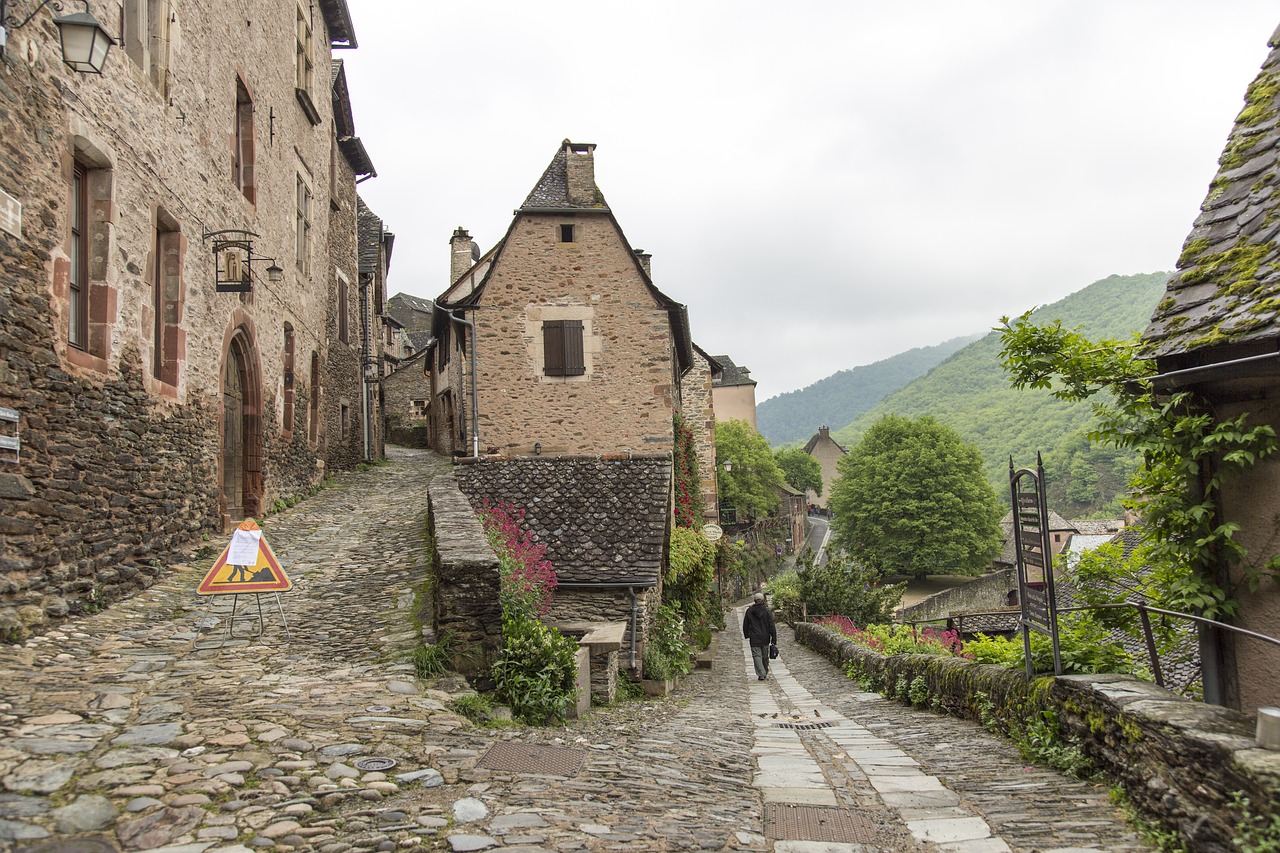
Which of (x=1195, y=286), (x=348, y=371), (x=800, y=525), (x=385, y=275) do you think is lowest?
(x=800, y=525)

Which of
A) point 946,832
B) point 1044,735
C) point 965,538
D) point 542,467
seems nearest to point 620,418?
point 542,467

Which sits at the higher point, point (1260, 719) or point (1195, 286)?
point (1195, 286)

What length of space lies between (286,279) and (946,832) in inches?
649

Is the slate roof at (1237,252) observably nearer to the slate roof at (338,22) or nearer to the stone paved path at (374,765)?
the stone paved path at (374,765)

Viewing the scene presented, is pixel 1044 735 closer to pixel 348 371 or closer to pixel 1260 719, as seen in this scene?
pixel 1260 719

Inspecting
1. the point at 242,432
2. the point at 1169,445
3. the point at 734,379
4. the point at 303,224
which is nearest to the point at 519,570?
the point at 1169,445

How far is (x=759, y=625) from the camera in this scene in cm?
1579

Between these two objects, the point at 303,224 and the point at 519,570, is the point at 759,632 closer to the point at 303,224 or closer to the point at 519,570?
the point at 519,570

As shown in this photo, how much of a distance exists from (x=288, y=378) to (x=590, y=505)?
7415 millimetres

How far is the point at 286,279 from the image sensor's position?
58.5 ft

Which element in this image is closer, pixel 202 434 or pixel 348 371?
pixel 202 434

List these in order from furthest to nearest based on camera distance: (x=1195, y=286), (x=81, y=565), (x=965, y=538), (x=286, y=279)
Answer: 1. (x=965, y=538)
2. (x=286, y=279)
3. (x=81, y=565)
4. (x=1195, y=286)

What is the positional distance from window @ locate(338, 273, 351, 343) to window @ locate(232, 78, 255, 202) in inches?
377

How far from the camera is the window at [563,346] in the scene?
63.0 feet
